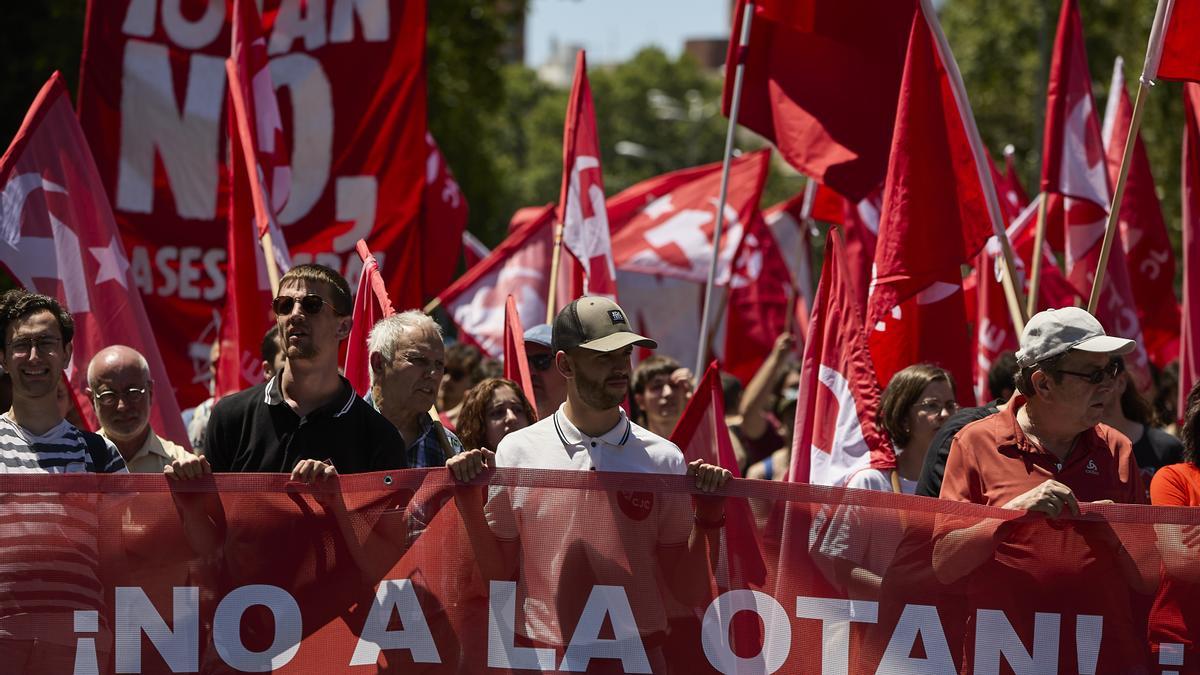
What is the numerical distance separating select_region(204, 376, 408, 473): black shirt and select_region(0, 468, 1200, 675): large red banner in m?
0.21

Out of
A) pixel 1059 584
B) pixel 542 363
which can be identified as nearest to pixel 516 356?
pixel 542 363

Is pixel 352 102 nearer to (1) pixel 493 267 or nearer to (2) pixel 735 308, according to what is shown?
(1) pixel 493 267

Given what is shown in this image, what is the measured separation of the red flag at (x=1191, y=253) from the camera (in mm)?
7926

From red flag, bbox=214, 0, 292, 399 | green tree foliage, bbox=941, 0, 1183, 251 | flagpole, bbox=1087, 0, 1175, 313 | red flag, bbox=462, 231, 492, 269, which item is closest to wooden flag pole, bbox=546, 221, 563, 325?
red flag, bbox=214, 0, 292, 399

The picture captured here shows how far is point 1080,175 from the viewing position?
27.3 ft

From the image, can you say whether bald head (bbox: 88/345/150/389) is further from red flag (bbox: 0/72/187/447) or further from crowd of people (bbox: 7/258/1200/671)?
red flag (bbox: 0/72/187/447)

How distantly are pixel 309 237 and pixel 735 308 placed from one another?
457 cm

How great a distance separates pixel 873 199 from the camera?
10.1 metres

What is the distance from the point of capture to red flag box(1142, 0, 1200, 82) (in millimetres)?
6273

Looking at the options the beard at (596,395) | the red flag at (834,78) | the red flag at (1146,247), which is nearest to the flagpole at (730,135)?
the red flag at (834,78)

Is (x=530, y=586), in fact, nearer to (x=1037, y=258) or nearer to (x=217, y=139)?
(x=1037, y=258)

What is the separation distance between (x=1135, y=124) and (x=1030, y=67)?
1118 inches

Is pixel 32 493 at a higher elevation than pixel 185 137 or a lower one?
lower

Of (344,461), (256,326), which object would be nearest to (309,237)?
(256,326)
